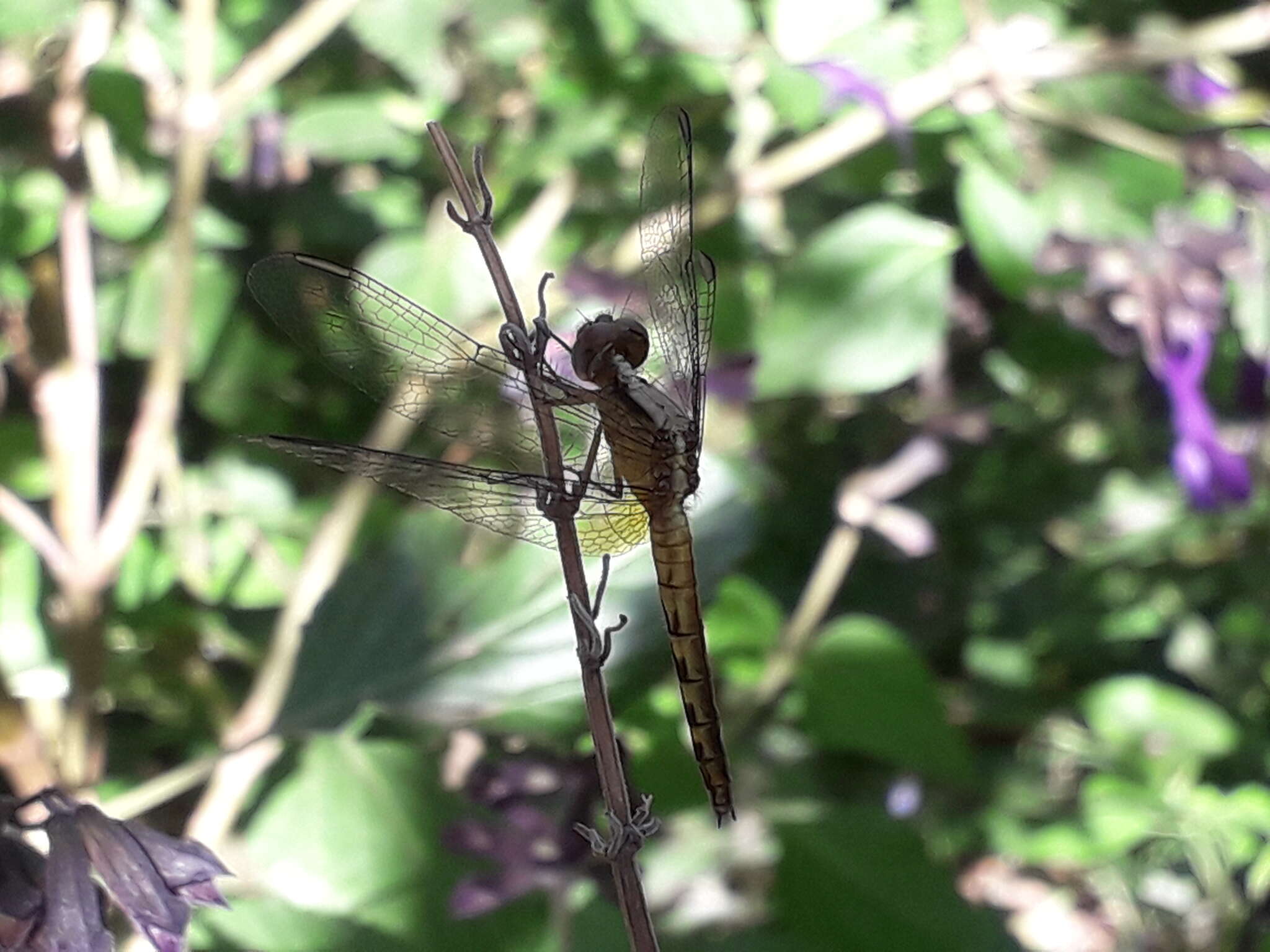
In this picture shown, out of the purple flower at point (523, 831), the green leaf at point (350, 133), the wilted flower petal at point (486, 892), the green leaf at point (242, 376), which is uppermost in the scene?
the green leaf at point (350, 133)

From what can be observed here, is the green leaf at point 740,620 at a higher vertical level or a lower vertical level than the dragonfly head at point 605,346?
higher

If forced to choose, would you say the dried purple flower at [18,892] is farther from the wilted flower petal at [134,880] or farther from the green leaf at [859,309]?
the green leaf at [859,309]

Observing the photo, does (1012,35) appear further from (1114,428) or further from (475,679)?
(1114,428)

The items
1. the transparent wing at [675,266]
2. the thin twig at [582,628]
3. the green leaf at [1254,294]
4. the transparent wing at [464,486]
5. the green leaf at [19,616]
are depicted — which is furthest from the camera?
the green leaf at [1254,294]

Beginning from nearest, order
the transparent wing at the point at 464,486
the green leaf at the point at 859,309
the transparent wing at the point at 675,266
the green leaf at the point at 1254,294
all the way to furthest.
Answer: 1. the transparent wing at the point at 464,486
2. the transparent wing at the point at 675,266
3. the green leaf at the point at 859,309
4. the green leaf at the point at 1254,294

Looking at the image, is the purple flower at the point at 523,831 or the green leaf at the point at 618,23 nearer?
the purple flower at the point at 523,831

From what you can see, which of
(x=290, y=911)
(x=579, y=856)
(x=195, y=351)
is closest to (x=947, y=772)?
(x=579, y=856)

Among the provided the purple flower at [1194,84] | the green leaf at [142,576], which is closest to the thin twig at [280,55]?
the green leaf at [142,576]
